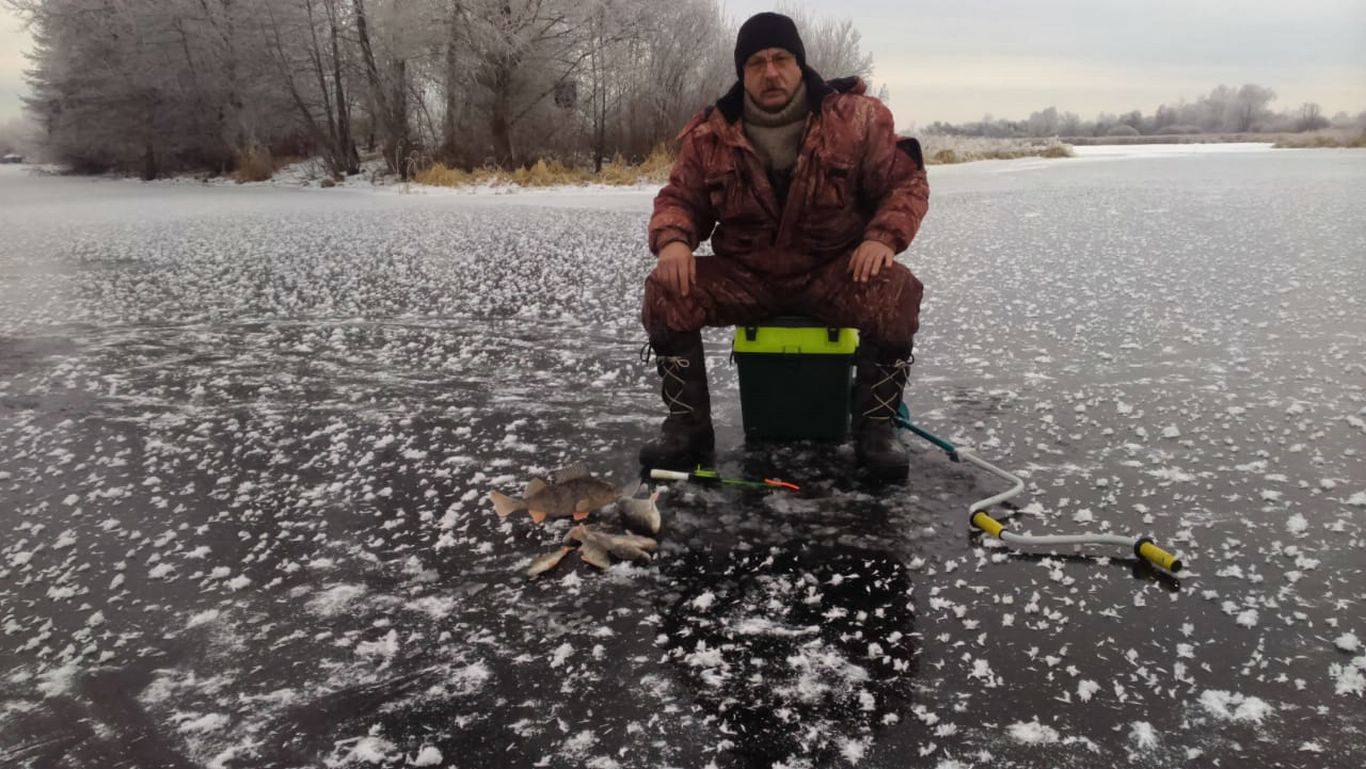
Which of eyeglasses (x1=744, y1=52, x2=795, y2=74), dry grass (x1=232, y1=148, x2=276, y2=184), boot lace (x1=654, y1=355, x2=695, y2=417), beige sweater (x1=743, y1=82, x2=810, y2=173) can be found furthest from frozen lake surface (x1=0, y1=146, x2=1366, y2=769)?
dry grass (x1=232, y1=148, x2=276, y2=184)

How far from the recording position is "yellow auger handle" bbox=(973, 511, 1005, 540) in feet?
7.49

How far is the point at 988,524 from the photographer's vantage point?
2303mm

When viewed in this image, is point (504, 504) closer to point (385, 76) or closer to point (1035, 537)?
point (1035, 537)

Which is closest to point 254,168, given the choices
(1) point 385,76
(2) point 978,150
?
(1) point 385,76

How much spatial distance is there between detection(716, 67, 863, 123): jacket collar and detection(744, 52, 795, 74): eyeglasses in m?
0.09

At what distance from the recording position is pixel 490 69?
20328 millimetres

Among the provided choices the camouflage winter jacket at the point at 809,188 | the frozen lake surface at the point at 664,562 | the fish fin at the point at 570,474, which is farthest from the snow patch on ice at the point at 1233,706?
the fish fin at the point at 570,474

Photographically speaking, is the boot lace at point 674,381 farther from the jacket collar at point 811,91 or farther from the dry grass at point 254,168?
the dry grass at point 254,168

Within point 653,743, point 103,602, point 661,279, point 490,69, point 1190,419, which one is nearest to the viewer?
point 653,743

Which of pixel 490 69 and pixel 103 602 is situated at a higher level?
pixel 490 69

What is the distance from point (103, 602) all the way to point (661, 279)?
5.88ft

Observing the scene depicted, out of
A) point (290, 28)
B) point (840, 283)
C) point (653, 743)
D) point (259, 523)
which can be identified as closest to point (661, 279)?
point (840, 283)

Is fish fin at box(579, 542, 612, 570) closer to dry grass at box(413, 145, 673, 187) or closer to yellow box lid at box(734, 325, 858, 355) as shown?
yellow box lid at box(734, 325, 858, 355)

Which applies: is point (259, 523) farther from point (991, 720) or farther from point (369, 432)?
point (991, 720)
